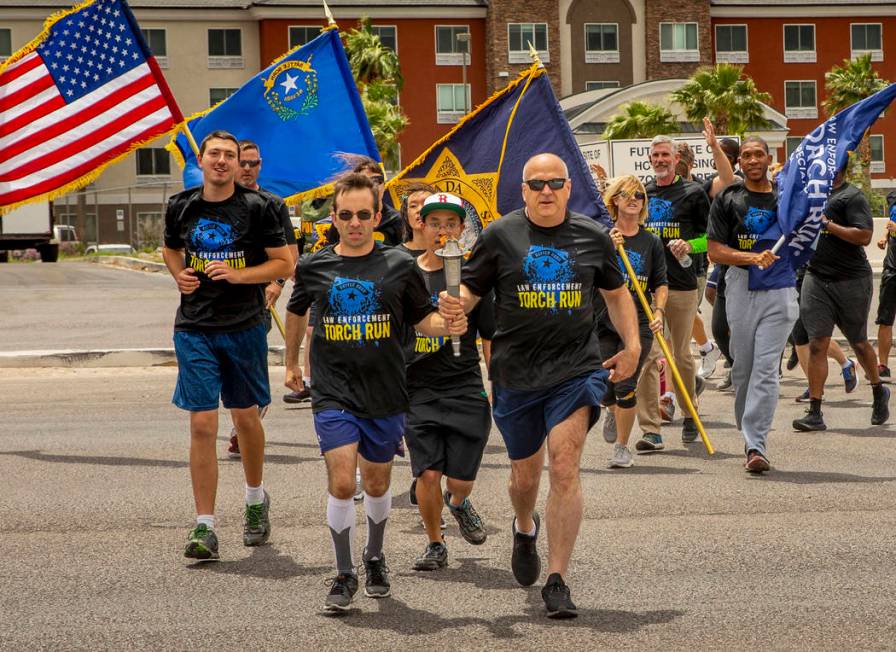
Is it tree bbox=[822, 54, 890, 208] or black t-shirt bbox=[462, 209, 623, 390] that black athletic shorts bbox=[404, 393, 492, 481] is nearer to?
black t-shirt bbox=[462, 209, 623, 390]

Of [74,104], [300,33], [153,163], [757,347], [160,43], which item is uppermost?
[300,33]

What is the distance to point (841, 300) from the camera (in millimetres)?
11555

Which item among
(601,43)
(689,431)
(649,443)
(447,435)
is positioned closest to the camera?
(447,435)

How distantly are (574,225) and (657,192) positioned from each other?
5.28m

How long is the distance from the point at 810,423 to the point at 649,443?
1.62m

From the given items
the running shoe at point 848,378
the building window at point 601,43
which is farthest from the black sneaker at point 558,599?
the building window at point 601,43

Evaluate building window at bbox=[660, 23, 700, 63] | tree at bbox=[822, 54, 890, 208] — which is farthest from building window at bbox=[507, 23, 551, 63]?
tree at bbox=[822, 54, 890, 208]

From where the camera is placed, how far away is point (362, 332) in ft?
20.2

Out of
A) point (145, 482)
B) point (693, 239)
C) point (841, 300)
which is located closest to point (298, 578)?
point (145, 482)

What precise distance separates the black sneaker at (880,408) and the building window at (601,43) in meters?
62.0

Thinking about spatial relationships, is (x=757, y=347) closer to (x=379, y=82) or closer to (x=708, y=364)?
(x=708, y=364)

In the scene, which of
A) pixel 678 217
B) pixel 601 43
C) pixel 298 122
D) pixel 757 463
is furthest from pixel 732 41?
pixel 757 463

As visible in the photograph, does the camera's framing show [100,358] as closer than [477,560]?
No

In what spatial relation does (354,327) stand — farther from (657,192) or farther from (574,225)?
(657,192)
